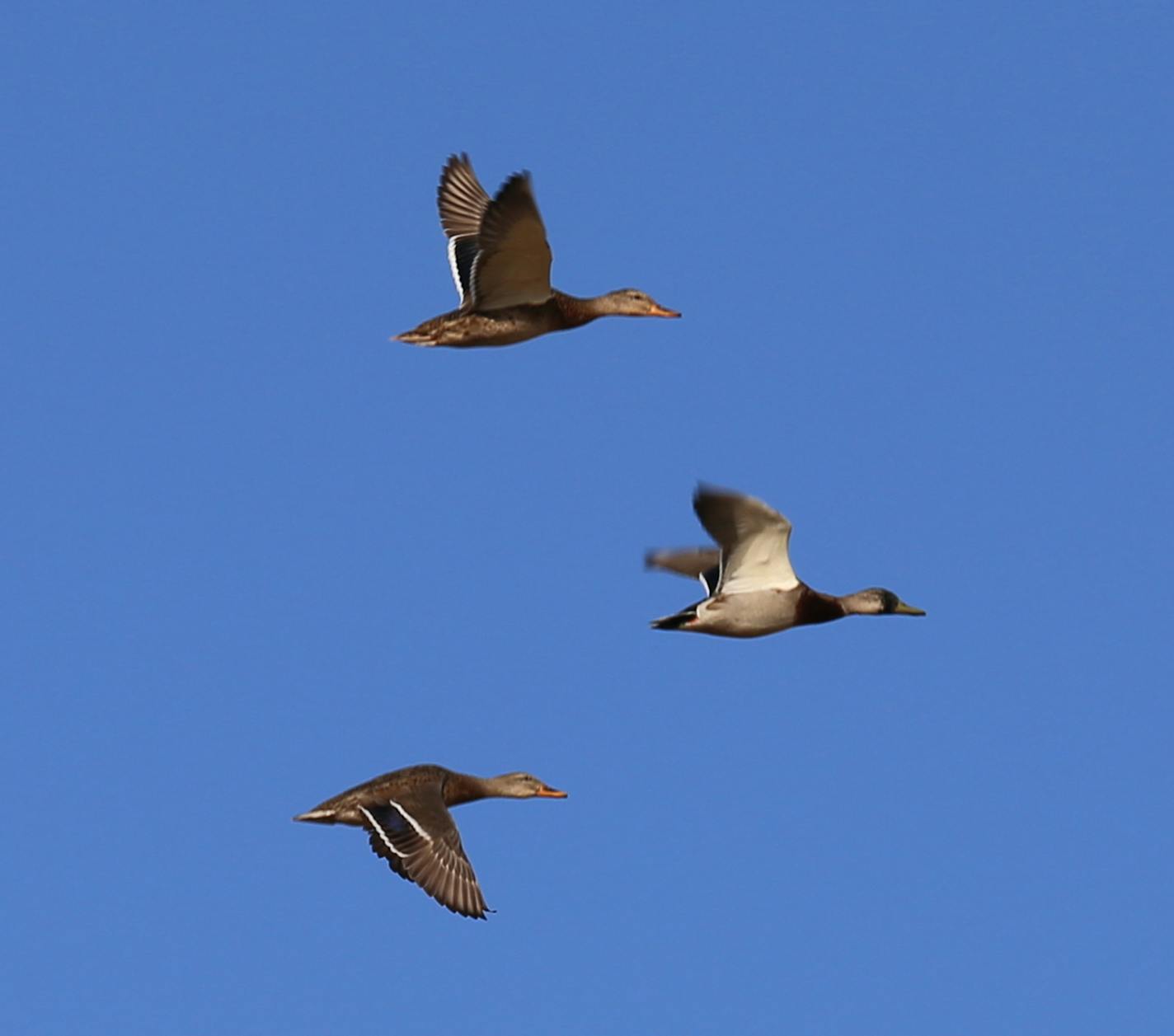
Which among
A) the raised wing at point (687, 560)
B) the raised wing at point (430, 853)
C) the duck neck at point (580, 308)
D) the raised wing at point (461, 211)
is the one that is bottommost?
the raised wing at point (430, 853)

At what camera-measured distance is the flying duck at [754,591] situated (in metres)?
20.0

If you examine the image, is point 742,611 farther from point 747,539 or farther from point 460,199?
point 460,199

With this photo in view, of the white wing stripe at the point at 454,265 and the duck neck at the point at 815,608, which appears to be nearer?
the duck neck at the point at 815,608

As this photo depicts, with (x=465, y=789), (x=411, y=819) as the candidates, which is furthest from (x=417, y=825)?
(x=465, y=789)

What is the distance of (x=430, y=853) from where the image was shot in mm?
20562

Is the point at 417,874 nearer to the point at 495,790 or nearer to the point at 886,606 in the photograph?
the point at 495,790

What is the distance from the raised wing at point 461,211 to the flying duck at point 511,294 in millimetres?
24

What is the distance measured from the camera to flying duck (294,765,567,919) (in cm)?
2034

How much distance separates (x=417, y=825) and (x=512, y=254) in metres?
5.77

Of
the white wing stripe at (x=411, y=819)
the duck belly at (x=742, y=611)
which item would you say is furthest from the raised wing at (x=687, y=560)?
the white wing stripe at (x=411, y=819)

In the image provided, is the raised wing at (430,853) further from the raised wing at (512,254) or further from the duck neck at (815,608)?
the raised wing at (512,254)

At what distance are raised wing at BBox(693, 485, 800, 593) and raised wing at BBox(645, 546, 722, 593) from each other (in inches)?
94.5

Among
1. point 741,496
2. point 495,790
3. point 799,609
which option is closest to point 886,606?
point 799,609

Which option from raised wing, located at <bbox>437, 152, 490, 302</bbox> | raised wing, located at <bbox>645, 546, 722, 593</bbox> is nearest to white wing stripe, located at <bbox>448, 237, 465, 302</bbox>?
raised wing, located at <bbox>437, 152, 490, 302</bbox>
